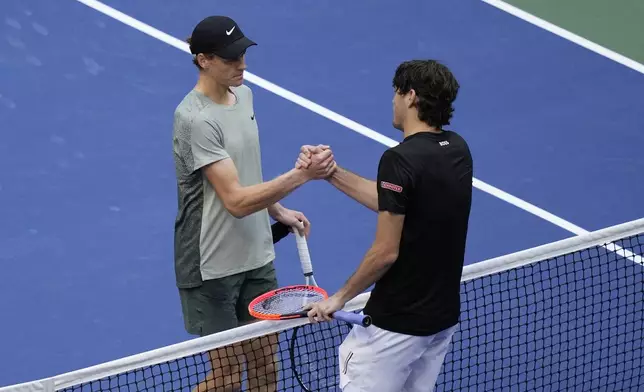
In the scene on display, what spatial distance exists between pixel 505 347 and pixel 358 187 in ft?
6.85

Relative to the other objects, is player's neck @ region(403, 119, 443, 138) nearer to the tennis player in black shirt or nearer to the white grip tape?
the tennis player in black shirt

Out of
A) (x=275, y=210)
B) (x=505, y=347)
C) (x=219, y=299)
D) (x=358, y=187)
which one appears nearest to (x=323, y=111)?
(x=505, y=347)

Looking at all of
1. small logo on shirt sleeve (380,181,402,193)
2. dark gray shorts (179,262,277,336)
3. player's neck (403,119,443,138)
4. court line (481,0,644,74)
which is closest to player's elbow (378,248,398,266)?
small logo on shirt sleeve (380,181,402,193)

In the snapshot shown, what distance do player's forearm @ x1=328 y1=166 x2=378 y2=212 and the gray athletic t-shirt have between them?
1.52ft

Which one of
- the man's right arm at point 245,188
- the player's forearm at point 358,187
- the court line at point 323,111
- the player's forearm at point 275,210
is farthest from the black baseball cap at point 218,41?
the court line at point 323,111

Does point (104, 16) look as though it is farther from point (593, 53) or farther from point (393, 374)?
point (393, 374)

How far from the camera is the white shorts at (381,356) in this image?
532cm

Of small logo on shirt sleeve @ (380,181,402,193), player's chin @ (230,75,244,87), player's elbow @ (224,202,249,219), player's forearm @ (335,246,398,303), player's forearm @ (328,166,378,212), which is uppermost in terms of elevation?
player's chin @ (230,75,244,87)

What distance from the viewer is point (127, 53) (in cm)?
1112

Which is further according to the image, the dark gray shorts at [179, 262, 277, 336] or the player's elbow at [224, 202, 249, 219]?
the dark gray shorts at [179, 262, 277, 336]

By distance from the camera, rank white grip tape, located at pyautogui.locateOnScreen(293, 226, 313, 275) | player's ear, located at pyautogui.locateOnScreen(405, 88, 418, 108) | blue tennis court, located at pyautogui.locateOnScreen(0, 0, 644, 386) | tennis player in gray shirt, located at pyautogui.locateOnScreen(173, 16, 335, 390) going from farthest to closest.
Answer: blue tennis court, located at pyautogui.locateOnScreen(0, 0, 644, 386), white grip tape, located at pyautogui.locateOnScreen(293, 226, 313, 275), tennis player in gray shirt, located at pyautogui.locateOnScreen(173, 16, 335, 390), player's ear, located at pyautogui.locateOnScreen(405, 88, 418, 108)

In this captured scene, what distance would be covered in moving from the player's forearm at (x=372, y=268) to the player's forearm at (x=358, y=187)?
638 mm

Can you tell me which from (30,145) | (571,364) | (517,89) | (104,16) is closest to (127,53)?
(104,16)

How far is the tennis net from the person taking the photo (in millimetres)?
5836
